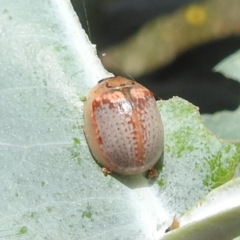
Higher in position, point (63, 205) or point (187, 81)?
point (63, 205)

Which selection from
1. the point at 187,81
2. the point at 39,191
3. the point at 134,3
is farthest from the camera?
the point at 134,3

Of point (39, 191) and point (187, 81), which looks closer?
point (39, 191)

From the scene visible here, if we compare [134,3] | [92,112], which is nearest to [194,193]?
[92,112]

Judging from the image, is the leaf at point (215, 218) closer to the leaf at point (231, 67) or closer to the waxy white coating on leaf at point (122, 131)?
the waxy white coating on leaf at point (122, 131)

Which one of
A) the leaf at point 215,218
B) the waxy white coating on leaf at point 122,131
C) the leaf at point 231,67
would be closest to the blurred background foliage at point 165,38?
the leaf at point 231,67

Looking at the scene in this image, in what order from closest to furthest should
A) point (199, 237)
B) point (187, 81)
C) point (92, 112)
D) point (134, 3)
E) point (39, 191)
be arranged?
1. point (199, 237)
2. point (39, 191)
3. point (92, 112)
4. point (187, 81)
5. point (134, 3)

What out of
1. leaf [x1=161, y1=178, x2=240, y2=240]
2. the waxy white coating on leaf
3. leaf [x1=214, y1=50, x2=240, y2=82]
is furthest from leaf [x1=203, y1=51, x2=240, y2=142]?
leaf [x1=161, y1=178, x2=240, y2=240]

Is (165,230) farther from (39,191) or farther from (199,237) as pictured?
(39,191)
